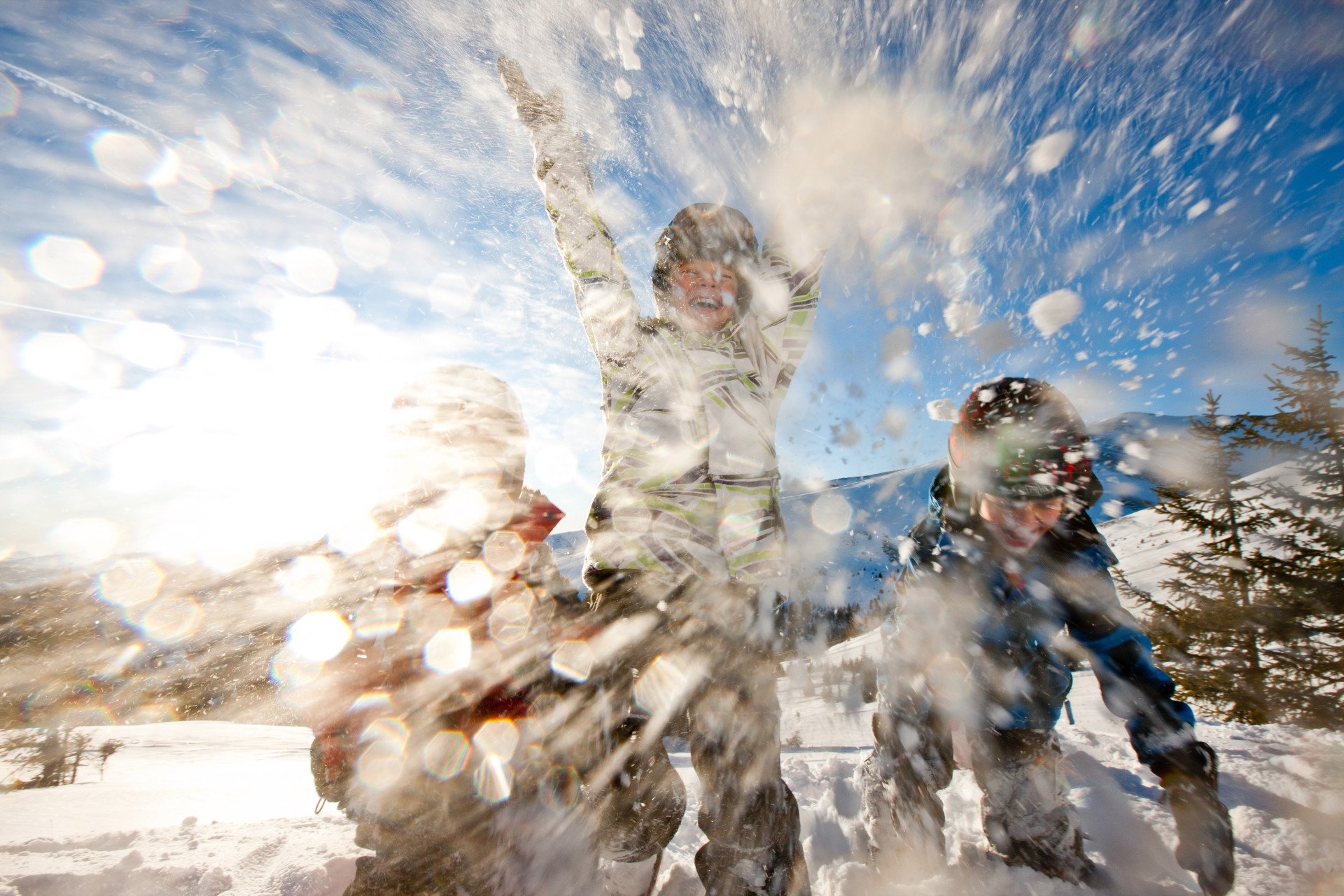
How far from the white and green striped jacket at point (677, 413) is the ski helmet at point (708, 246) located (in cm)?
11

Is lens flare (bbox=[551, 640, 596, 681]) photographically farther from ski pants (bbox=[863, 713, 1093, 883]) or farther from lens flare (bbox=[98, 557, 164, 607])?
lens flare (bbox=[98, 557, 164, 607])

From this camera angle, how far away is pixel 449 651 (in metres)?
1.95

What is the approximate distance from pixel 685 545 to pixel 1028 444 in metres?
2.00

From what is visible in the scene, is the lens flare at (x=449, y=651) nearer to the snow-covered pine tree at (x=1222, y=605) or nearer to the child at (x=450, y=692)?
the child at (x=450, y=692)

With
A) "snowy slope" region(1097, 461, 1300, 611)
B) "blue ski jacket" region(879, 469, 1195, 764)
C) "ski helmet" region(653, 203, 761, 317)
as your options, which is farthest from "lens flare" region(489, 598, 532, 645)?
"snowy slope" region(1097, 461, 1300, 611)

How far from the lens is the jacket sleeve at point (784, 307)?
2.70 meters

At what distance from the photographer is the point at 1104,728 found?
4.01 metres

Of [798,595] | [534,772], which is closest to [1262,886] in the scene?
[534,772]

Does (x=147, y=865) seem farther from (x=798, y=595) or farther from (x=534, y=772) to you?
(x=798, y=595)

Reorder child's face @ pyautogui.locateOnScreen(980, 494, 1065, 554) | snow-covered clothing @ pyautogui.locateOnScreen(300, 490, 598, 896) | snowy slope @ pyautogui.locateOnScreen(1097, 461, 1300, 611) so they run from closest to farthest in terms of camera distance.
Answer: snow-covered clothing @ pyautogui.locateOnScreen(300, 490, 598, 896) < child's face @ pyautogui.locateOnScreen(980, 494, 1065, 554) < snowy slope @ pyautogui.locateOnScreen(1097, 461, 1300, 611)

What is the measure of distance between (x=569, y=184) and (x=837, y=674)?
33.0m

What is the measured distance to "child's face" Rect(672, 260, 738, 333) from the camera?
2566 mm

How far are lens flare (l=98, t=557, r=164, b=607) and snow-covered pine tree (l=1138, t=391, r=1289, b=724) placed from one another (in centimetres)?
6332

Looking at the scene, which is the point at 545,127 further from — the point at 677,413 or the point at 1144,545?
the point at 1144,545
